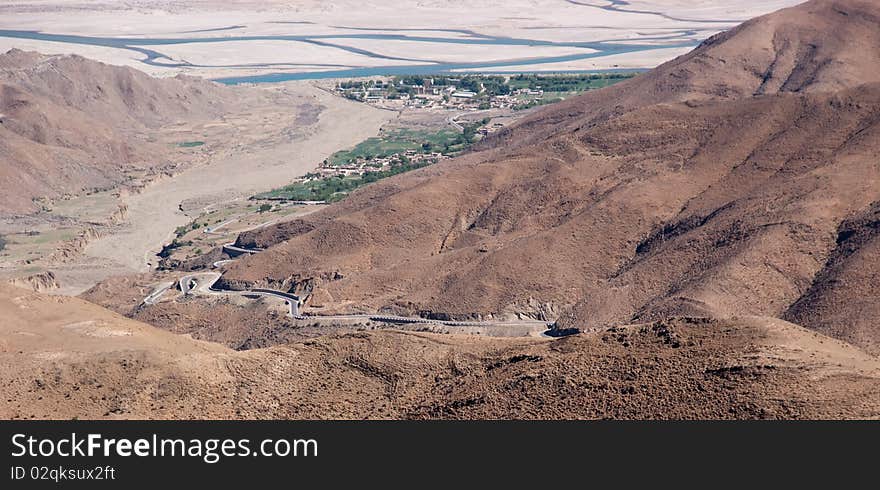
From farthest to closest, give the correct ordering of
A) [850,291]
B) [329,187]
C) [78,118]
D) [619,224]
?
[78,118] → [329,187] → [619,224] → [850,291]

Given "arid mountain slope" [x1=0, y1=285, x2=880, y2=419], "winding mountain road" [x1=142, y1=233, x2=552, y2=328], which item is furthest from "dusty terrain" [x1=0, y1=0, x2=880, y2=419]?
"winding mountain road" [x1=142, y1=233, x2=552, y2=328]

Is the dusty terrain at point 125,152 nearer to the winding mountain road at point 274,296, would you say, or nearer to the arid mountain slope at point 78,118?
the arid mountain slope at point 78,118

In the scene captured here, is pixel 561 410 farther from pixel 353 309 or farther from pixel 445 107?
pixel 445 107

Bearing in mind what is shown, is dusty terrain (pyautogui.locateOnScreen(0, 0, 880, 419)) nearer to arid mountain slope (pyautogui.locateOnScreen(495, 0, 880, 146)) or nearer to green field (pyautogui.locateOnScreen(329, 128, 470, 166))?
arid mountain slope (pyautogui.locateOnScreen(495, 0, 880, 146))

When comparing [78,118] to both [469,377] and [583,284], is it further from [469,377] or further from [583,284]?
[469,377]

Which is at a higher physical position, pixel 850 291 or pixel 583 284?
pixel 850 291

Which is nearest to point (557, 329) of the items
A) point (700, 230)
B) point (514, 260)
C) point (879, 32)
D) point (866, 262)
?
point (514, 260)

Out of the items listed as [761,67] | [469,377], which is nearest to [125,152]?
[761,67]
